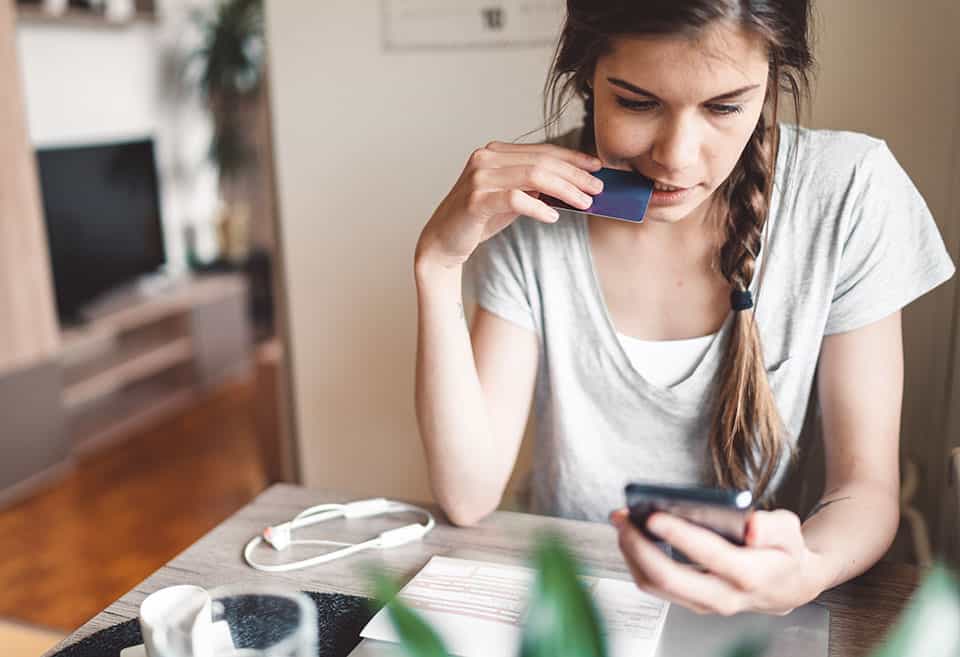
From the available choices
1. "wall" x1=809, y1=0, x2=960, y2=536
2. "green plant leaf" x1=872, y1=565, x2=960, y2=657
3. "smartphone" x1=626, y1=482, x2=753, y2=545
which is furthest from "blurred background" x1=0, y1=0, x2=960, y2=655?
"green plant leaf" x1=872, y1=565, x2=960, y2=657

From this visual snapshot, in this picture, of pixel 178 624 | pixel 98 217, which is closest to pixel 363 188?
pixel 178 624

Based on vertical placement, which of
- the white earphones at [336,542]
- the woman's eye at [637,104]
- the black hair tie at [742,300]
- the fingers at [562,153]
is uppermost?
the woman's eye at [637,104]

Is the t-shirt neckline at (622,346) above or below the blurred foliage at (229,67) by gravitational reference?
below

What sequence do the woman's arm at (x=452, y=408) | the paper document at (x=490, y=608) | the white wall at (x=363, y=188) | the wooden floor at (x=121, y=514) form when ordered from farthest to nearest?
the wooden floor at (x=121, y=514)
the white wall at (x=363, y=188)
the woman's arm at (x=452, y=408)
the paper document at (x=490, y=608)

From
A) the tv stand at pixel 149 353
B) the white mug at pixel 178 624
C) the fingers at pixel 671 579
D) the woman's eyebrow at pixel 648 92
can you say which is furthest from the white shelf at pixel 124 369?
the fingers at pixel 671 579

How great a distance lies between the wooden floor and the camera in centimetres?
220

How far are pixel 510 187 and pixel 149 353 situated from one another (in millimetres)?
2863

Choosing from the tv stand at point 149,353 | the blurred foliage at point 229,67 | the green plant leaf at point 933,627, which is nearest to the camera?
the green plant leaf at point 933,627

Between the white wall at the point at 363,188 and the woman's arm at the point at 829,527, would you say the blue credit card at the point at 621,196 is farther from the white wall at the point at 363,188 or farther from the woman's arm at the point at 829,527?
the white wall at the point at 363,188

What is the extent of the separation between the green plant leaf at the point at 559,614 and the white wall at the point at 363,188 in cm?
98

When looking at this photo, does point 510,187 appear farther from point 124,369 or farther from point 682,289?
point 124,369

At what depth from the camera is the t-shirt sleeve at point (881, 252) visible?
951mm

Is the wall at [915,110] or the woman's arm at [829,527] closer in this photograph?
the woman's arm at [829,527]

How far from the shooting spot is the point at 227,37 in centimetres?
373
